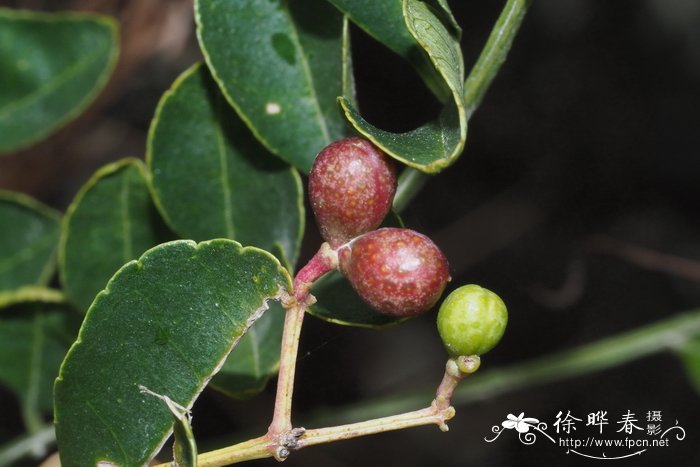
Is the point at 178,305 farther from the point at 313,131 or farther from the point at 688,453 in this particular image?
the point at 688,453

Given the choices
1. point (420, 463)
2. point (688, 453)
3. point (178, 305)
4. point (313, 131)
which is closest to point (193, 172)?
point (313, 131)

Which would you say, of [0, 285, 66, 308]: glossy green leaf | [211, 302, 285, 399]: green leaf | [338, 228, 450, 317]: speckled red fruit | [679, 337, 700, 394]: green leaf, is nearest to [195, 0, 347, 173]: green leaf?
[211, 302, 285, 399]: green leaf

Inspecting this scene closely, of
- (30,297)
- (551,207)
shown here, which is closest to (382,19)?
(30,297)

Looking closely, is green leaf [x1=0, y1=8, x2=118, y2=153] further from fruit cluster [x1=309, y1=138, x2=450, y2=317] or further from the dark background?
fruit cluster [x1=309, y1=138, x2=450, y2=317]

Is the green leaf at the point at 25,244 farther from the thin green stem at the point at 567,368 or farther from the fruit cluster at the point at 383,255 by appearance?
the fruit cluster at the point at 383,255

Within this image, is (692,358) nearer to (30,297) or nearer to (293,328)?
(293,328)

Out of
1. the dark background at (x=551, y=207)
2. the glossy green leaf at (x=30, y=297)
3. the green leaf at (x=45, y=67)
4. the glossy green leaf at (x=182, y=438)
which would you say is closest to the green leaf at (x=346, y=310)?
the glossy green leaf at (x=182, y=438)
